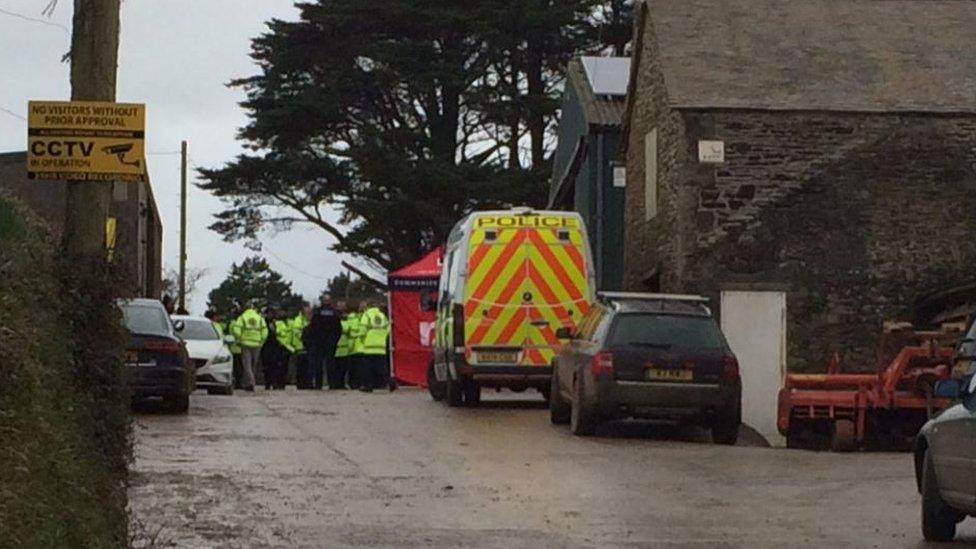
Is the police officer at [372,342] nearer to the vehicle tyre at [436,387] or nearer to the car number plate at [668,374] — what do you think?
the vehicle tyre at [436,387]

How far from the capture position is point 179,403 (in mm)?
Answer: 26078

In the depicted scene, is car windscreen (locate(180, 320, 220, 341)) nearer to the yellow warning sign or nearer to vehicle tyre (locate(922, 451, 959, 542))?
the yellow warning sign

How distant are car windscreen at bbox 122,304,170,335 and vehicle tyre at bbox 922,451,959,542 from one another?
14333mm

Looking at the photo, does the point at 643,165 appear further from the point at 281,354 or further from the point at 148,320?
the point at 148,320

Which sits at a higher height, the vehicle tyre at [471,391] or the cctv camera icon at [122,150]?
the cctv camera icon at [122,150]

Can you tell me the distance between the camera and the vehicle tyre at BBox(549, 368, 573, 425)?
81.7 ft

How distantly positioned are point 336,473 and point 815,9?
20.9 meters

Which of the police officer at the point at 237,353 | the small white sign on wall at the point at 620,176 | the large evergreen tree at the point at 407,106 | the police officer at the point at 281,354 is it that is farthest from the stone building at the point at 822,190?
the large evergreen tree at the point at 407,106

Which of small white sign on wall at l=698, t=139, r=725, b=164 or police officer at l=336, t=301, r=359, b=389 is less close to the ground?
small white sign on wall at l=698, t=139, r=725, b=164

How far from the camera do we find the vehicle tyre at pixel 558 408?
24.9 meters

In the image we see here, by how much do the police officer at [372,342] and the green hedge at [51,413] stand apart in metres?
23.5

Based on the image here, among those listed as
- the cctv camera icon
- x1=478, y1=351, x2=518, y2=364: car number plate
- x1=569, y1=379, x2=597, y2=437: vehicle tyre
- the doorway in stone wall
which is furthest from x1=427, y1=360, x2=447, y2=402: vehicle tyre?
the cctv camera icon

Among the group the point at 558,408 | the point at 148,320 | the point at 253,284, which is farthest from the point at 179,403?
the point at 253,284

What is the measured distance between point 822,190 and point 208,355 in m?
10.2
